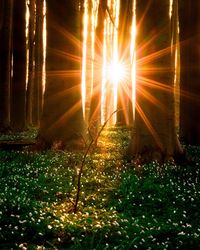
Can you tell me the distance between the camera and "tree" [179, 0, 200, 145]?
65.6 ft

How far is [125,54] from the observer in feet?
114

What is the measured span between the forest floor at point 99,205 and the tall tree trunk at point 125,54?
14.6 m

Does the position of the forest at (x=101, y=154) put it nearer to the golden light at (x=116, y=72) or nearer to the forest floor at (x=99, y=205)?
the forest floor at (x=99, y=205)

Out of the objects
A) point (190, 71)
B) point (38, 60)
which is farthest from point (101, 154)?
point (38, 60)

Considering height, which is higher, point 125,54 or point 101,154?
point 125,54

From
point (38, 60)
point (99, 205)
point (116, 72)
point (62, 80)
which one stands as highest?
point (38, 60)

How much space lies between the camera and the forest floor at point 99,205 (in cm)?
759

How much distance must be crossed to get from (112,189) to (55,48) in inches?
368

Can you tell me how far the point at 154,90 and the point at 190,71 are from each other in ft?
19.0

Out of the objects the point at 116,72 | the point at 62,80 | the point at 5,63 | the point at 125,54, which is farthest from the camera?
the point at 116,72

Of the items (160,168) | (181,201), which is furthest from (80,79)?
(181,201)

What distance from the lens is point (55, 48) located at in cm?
1912

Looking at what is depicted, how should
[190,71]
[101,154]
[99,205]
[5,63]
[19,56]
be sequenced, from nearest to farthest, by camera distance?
1. [99,205]
2. [101,154]
3. [190,71]
4. [5,63]
5. [19,56]

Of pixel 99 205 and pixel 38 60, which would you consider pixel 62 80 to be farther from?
pixel 38 60
